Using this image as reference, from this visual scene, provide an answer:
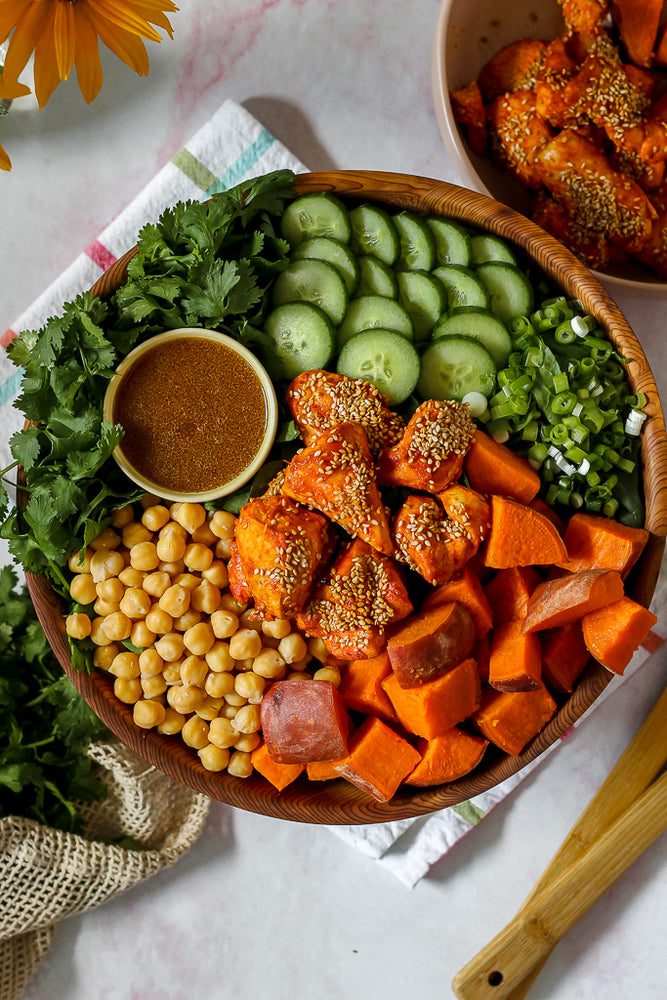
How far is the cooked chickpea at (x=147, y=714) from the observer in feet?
8.84

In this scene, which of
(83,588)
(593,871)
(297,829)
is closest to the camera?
(83,588)

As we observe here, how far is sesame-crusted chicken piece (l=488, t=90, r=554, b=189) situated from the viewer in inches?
111

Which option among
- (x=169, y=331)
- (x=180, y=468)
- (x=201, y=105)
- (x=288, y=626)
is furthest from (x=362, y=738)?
(x=201, y=105)

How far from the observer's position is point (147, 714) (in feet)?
8.84

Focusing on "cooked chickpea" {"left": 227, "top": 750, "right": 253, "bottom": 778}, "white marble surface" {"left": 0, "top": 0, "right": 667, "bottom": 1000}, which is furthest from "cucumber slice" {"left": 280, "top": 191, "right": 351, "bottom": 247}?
"cooked chickpea" {"left": 227, "top": 750, "right": 253, "bottom": 778}

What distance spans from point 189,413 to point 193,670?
0.87m

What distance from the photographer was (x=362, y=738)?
8.61ft

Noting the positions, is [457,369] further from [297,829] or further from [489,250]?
[297,829]

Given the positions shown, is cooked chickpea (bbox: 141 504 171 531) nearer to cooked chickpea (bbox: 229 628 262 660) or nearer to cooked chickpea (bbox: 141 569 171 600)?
cooked chickpea (bbox: 141 569 171 600)

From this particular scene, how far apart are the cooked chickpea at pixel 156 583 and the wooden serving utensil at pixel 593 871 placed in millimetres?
1872

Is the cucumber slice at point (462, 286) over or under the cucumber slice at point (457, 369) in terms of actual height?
over

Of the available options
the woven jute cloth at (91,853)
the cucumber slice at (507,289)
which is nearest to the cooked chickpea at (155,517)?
the woven jute cloth at (91,853)

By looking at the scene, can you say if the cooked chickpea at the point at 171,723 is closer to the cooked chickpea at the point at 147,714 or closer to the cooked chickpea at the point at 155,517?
the cooked chickpea at the point at 147,714

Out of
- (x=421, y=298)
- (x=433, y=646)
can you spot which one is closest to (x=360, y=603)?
(x=433, y=646)
